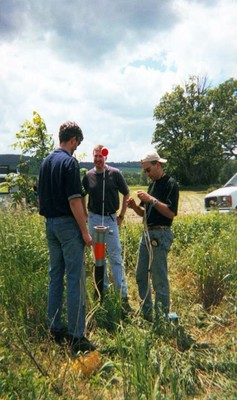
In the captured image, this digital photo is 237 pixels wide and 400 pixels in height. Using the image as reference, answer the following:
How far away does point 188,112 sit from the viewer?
150 ft

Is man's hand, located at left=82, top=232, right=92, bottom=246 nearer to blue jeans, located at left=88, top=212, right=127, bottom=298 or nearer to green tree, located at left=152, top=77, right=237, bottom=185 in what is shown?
blue jeans, located at left=88, top=212, right=127, bottom=298

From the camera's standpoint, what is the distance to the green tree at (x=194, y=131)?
4256cm

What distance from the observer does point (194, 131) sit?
43969 millimetres

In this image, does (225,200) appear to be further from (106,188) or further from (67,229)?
(67,229)

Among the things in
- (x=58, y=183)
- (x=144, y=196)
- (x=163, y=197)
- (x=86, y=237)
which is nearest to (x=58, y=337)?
(x=86, y=237)

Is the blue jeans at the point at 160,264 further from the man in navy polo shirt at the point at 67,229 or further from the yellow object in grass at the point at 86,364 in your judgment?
the yellow object in grass at the point at 86,364

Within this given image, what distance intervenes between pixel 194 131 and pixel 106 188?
41170 mm

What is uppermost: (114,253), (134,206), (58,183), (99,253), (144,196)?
(58,183)

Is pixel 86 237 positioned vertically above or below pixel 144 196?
below

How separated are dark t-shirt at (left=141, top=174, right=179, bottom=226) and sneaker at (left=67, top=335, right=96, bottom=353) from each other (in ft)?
4.16

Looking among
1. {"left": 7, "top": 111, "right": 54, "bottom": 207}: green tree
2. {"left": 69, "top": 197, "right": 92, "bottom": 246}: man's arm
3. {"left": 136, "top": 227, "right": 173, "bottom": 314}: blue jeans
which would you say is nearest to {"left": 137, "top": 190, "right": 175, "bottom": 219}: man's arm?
{"left": 136, "top": 227, "right": 173, "bottom": 314}: blue jeans

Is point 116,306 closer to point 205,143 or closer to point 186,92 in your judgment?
point 205,143

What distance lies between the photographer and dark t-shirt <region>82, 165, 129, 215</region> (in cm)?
455

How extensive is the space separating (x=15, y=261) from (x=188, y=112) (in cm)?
4437
